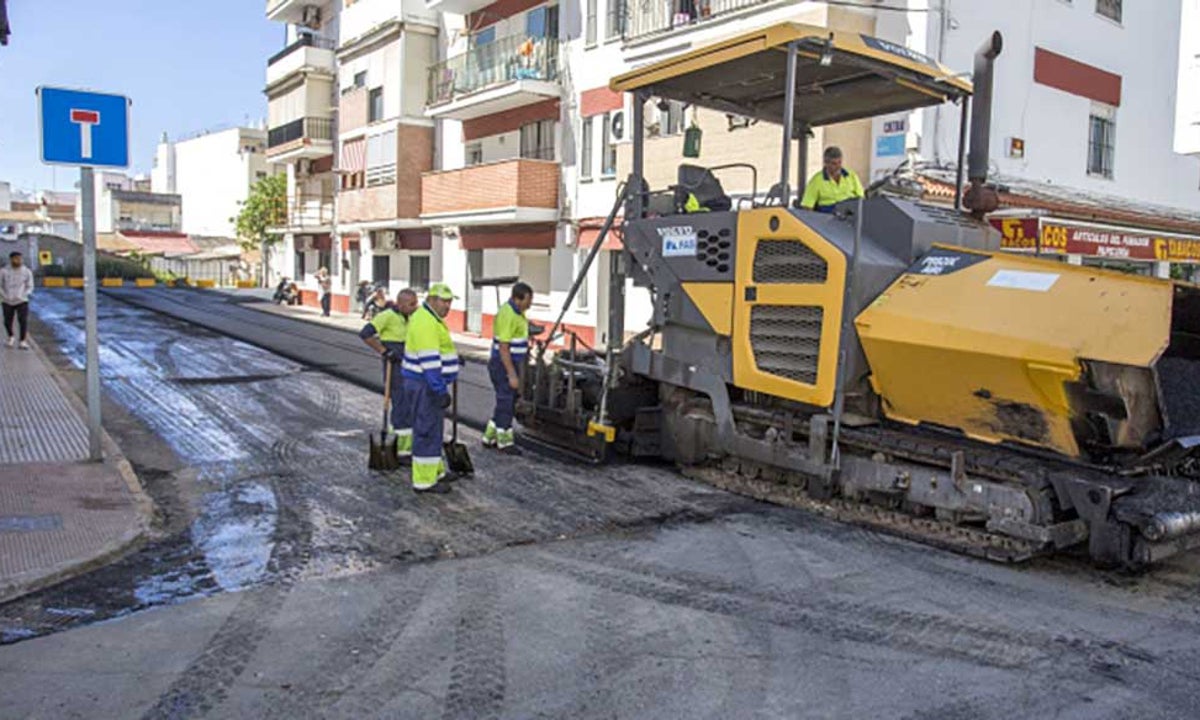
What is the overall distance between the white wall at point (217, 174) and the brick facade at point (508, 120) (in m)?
42.9

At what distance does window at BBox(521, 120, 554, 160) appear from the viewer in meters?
22.2

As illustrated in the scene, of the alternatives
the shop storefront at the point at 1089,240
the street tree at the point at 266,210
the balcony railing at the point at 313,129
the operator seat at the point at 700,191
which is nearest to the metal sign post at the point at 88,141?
the operator seat at the point at 700,191

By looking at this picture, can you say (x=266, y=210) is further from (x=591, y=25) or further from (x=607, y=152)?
(x=607, y=152)

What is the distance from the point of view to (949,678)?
4133 millimetres

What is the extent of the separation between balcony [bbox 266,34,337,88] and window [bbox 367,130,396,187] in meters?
7.20

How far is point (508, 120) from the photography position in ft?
76.7

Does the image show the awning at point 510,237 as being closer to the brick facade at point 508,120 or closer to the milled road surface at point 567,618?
the brick facade at point 508,120

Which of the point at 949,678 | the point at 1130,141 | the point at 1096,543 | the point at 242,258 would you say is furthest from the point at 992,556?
the point at 242,258

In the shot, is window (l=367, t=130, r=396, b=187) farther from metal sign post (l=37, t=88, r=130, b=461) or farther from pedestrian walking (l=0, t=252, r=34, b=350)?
metal sign post (l=37, t=88, r=130, b=461)

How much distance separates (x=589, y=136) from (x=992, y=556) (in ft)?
52.7

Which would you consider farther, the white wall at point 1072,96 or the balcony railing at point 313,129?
the balcony railing at point 313,129

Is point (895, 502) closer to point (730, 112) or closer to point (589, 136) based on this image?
point (730, 112)

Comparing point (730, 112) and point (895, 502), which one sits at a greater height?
point (730, 112)

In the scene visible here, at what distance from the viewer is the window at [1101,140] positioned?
17.1m
